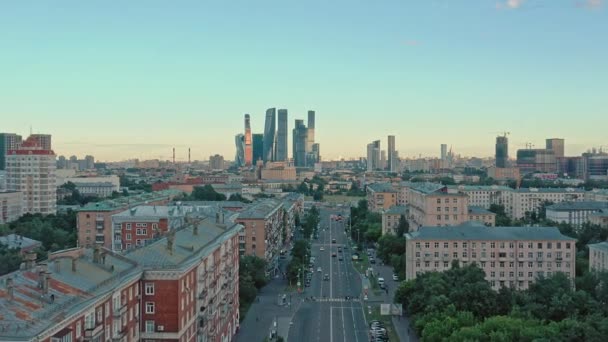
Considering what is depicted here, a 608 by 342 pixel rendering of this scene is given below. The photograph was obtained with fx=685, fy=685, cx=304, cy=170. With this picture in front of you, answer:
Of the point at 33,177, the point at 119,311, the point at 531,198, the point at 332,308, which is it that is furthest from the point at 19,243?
the point at 531,198

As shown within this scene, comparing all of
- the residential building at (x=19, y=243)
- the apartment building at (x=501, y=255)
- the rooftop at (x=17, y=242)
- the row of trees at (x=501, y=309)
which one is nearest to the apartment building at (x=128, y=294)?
the row of trees at (x=501, y=309)

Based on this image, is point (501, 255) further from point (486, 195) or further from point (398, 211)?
point (486, 195)

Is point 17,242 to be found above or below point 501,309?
above

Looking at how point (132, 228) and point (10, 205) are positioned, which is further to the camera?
point (10, 205)

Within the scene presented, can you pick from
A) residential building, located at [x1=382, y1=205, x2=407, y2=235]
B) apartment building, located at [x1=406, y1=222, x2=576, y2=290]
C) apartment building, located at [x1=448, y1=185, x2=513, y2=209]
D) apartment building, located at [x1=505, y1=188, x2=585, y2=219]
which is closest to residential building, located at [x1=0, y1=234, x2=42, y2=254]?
apartment building, located at [x1=406, y1=222, x2=576, y2=290]

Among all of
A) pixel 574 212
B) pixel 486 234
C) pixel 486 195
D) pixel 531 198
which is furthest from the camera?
pixel 486 195

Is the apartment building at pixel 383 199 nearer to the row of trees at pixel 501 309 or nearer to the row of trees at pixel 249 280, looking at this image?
the row of trees at pixel 249 280

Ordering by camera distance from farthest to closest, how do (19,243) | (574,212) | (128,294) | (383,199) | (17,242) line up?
(383,199) < (574,212) < (17,242) < (19,243) < (128,294)
